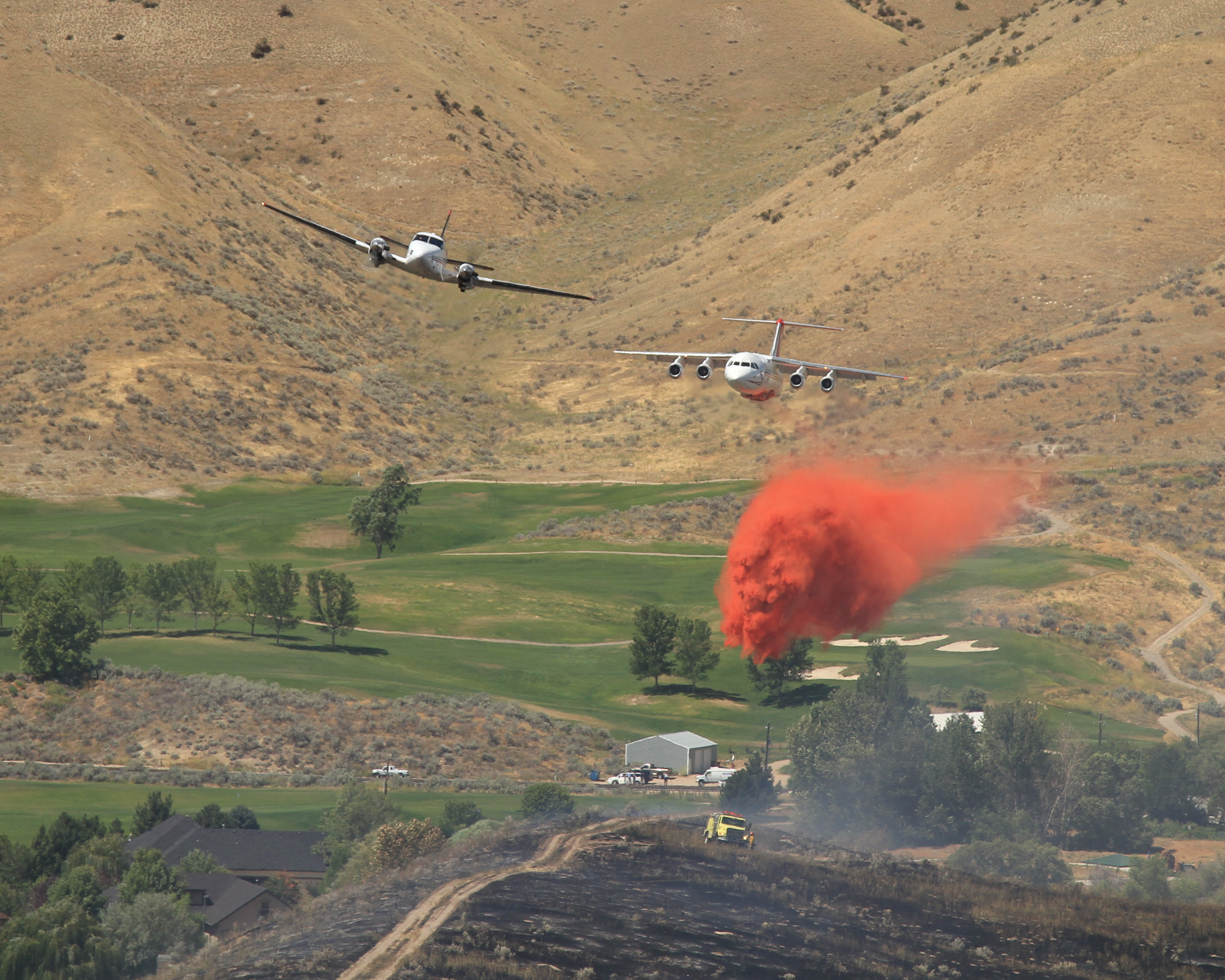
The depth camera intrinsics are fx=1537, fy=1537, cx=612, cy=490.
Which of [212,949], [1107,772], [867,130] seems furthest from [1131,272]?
[212,949]

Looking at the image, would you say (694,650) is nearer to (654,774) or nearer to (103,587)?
(654,774)

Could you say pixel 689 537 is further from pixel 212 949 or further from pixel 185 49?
pixel 185 49

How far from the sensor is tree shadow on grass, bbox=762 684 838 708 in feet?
327

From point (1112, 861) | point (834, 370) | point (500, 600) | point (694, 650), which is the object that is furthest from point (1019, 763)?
point (500, 600)

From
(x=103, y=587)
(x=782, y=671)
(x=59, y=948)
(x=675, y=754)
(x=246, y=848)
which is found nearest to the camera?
(x=59, y=948)

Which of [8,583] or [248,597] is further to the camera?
[248,597]

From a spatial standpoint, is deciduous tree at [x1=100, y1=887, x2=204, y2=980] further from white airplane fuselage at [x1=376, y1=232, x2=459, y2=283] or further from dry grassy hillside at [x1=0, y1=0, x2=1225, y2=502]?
dry grassy hillside at [x1=0, y1=0, x2=1225, y2=502]

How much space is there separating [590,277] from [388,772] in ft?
341

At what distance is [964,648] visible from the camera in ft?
345

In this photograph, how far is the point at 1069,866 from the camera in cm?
7956

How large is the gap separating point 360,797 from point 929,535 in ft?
119

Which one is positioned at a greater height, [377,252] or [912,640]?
[377,252]

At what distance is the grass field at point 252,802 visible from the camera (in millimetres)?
76188

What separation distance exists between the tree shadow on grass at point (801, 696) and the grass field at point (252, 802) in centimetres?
1911
